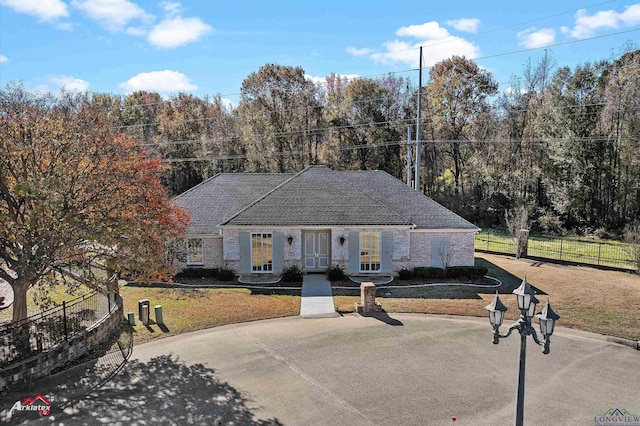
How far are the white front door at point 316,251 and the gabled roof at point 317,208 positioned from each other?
901 millimetres

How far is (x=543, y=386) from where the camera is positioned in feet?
35.4

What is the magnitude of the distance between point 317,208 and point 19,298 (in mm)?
13913

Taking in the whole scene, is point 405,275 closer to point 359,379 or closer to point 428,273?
point 428,273

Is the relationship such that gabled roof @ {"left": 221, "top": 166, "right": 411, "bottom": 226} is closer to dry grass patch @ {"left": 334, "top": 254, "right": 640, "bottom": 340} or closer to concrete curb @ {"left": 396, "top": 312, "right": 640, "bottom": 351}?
dry grass patch @ {"left": 334, "top": 254, "right": 640, "bottom": 340}

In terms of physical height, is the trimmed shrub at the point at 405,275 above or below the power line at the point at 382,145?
below

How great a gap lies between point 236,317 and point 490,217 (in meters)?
36.1

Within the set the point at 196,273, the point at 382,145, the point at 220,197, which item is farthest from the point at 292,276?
the point at 382,145

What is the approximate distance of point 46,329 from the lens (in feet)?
39.0

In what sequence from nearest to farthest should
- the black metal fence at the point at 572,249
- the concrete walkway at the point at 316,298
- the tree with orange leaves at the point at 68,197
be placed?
the tree with orange leaves at the point at 68,197 < the concrete walkway at the point at 316,298 < the black metal fence at the point at 572,249

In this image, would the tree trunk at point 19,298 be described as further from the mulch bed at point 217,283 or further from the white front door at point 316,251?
the white front door at point 316,251

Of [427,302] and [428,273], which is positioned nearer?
[427,302]

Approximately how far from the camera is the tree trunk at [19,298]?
11444 mm

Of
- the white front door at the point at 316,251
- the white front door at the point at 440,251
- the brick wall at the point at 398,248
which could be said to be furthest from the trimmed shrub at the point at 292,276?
the white front door at the point at 440,251

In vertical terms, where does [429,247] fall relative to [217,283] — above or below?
above
